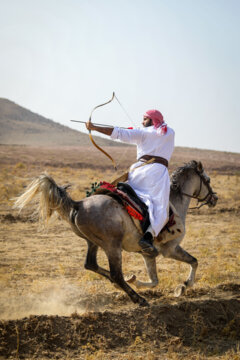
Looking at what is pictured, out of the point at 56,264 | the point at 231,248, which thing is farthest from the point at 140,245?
the point at 231,248

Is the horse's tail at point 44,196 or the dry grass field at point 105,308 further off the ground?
the horse's tail at point 44,196

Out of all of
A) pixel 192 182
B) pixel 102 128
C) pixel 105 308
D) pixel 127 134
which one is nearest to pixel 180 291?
pixel 105 308

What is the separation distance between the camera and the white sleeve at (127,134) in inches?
243

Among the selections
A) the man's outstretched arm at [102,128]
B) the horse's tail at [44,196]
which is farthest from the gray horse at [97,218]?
the man's outstretched arm at [102,128]

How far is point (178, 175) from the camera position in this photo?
25.1 ft

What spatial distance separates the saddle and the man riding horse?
0.33 feet

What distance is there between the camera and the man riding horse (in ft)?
20.5

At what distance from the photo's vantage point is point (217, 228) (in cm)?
1430

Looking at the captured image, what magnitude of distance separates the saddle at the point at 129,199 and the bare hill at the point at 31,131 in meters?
68.3

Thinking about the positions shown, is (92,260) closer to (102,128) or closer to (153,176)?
(153,176)

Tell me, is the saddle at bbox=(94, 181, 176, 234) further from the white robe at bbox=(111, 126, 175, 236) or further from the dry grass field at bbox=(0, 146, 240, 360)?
the dry grass field at bbox=(0, 146, 240, 360)

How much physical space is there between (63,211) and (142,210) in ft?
4.18

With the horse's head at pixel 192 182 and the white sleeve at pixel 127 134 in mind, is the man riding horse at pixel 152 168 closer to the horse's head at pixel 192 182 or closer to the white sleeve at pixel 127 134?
the white sleeve at pixel 127 134

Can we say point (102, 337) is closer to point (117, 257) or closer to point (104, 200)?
point (117, 257)
